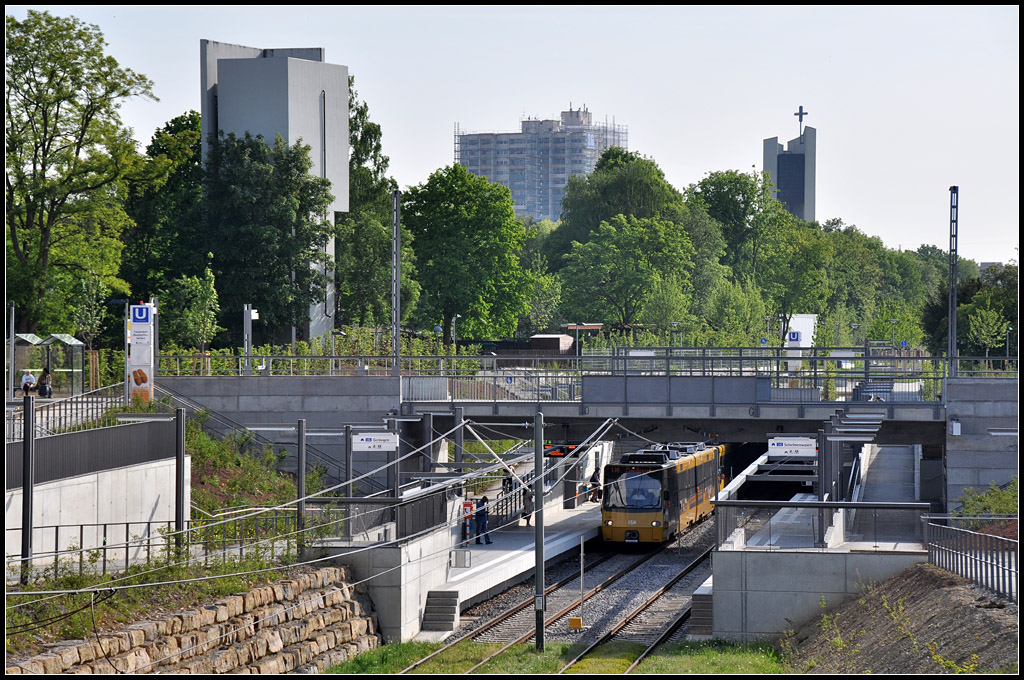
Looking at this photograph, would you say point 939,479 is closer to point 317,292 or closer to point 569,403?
point 569,403

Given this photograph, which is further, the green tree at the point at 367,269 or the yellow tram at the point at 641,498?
the green tree at the point at 367,269

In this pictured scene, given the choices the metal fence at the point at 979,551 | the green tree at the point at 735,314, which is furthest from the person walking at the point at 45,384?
the green tree at the point at 735,314

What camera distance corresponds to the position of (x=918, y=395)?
3669cm

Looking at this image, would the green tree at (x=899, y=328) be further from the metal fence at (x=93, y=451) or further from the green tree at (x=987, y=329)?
the metal fence at (x=93, y=451)

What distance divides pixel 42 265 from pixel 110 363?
4.42 metres

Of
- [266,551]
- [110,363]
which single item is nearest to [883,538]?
[266,551]

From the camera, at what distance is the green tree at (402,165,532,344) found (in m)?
76.7

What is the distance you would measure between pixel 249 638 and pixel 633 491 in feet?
55.4

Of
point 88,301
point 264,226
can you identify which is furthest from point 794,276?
point 88,301

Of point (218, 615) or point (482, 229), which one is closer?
point (218, 615)

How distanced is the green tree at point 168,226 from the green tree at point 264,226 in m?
0.96

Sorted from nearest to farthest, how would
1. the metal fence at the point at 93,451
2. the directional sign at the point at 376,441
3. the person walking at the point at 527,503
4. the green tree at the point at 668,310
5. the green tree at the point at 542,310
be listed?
the metal fence at the point at 93,451, the directional sign at the point at 376,441, the person walking at the point at 527,503, the green tree at the point at 668,310, the green tree at the point at 542,310

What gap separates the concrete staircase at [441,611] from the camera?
27078mm

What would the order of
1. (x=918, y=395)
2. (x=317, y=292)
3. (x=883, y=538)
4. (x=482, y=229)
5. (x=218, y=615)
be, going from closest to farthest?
1. (x=218, y=615)
2. (x=883, y=538)
3. (x=918, y=395)
4. (x=317, y=292)
5. (x=482, y=229)
